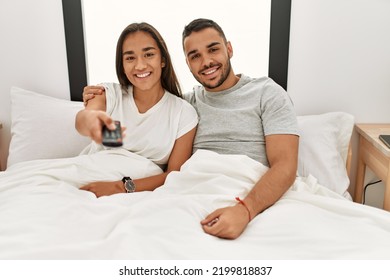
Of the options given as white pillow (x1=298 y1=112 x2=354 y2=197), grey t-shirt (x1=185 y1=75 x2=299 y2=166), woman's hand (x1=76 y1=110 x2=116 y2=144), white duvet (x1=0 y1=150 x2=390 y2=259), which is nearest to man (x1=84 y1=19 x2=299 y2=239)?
grey t-shirt (x1=185 y1=75 x2=299 y2=166)

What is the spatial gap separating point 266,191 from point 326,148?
1.65 feet

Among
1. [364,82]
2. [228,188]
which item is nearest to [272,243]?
[228,188]

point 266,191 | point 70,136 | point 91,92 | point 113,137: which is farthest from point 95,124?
point 70,136

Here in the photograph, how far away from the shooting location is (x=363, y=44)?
171cm

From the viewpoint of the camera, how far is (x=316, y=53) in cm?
173

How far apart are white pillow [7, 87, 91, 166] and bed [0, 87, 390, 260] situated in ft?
0.67

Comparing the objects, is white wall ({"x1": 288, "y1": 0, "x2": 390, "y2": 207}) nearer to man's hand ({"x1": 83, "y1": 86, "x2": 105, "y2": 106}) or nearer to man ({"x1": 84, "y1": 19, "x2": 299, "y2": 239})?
man ({"x1": 84, "y1": 19, "x2": 299, "y2": 239})

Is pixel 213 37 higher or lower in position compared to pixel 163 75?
higher

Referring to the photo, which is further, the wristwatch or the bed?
the wristwatch

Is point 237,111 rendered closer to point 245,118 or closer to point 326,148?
point 245,118

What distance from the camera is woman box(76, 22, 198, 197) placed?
4.46 ft

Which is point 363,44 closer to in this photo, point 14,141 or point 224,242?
point 224,242

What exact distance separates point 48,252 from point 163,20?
1.23 meters

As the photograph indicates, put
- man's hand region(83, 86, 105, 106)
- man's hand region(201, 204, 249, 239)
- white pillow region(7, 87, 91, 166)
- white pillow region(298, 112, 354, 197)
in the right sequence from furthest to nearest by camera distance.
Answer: white pillow region(7, 87, 91, 166) → white pillow region(298, 112, 354, 197) → man's hand region(83, 86, 105, 106) → man's hand region(201, 204, 249, 239)
